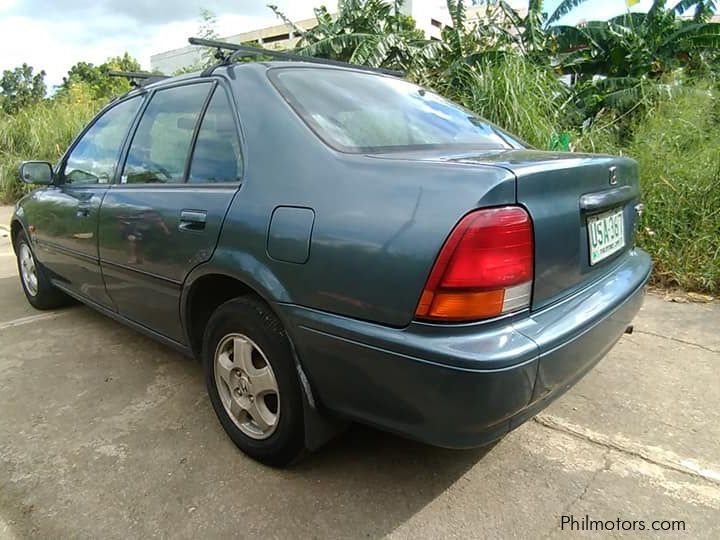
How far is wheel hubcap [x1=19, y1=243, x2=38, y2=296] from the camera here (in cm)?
426

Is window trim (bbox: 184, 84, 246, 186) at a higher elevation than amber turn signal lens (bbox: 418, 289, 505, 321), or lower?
higher

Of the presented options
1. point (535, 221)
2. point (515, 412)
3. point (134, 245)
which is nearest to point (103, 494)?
point (134, 245)

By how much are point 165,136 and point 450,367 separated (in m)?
1.99

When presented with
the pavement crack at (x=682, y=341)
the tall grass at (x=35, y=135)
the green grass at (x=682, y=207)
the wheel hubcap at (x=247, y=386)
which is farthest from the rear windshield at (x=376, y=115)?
the tall grass at (x=35, y=135)

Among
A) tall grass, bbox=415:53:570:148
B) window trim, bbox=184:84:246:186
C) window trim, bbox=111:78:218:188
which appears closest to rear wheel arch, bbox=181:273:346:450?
window trim, bbox=184:84:246:186

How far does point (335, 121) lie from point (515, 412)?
128 centimetres

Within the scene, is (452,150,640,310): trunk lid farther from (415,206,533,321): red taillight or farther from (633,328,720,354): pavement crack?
(633,328,720,354): pavement crack

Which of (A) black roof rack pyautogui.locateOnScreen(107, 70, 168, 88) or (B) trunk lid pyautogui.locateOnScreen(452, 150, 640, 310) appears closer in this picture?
(B) trunk lid pyautogui.locateOnScreen(452, 150, 640, 310)

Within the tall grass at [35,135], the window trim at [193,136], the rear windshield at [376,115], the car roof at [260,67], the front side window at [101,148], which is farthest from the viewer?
the tall grass at [35,135]

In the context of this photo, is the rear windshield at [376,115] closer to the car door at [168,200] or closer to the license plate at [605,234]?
the car door at [168,200]

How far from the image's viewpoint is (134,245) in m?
2.66

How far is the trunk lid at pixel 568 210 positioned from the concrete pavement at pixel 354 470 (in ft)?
2.57

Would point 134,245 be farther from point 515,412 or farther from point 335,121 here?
point 515,412

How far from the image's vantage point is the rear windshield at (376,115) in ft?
6.79
